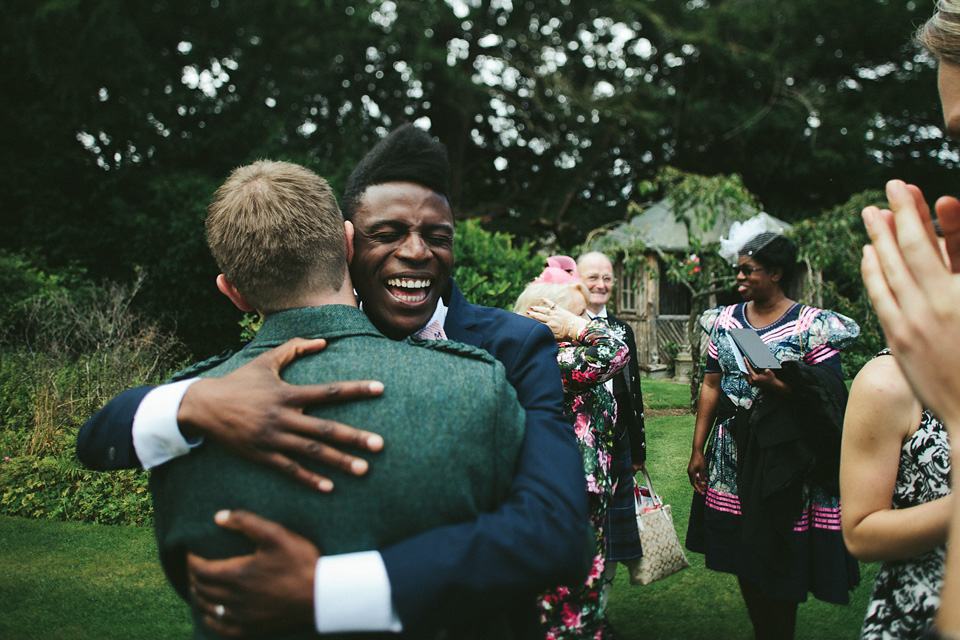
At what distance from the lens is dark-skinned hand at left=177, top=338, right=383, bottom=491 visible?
3.79 ft

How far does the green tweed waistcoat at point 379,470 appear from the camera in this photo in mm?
1170

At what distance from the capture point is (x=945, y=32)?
50.0 inches

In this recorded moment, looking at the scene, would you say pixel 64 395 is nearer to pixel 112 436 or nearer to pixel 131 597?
pixel 131 597

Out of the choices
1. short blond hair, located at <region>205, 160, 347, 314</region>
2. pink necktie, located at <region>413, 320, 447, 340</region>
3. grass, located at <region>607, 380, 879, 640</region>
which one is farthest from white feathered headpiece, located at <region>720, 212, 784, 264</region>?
short blond hair, located at <region>205, 160, 347, 314</region>

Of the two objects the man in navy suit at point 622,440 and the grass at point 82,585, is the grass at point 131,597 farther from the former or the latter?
the man in navy suit at point 622,440

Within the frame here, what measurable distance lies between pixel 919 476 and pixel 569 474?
1.06 meters

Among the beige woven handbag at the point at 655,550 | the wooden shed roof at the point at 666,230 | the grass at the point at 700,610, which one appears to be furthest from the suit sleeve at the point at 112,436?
the wooden shed roof at the point at 666,230

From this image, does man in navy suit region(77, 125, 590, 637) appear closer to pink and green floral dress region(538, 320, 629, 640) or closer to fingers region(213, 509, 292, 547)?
fingers region(213, 509, 292, 547)

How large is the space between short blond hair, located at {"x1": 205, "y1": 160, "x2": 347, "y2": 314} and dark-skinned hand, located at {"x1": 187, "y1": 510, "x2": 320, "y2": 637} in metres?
0.48

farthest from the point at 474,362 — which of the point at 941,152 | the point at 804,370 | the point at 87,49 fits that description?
the point at 941,152

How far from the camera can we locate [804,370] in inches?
136

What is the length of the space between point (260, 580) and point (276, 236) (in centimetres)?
66

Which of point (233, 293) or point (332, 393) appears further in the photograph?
point (233, 293)

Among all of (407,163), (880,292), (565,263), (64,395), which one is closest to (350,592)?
(880,292)
